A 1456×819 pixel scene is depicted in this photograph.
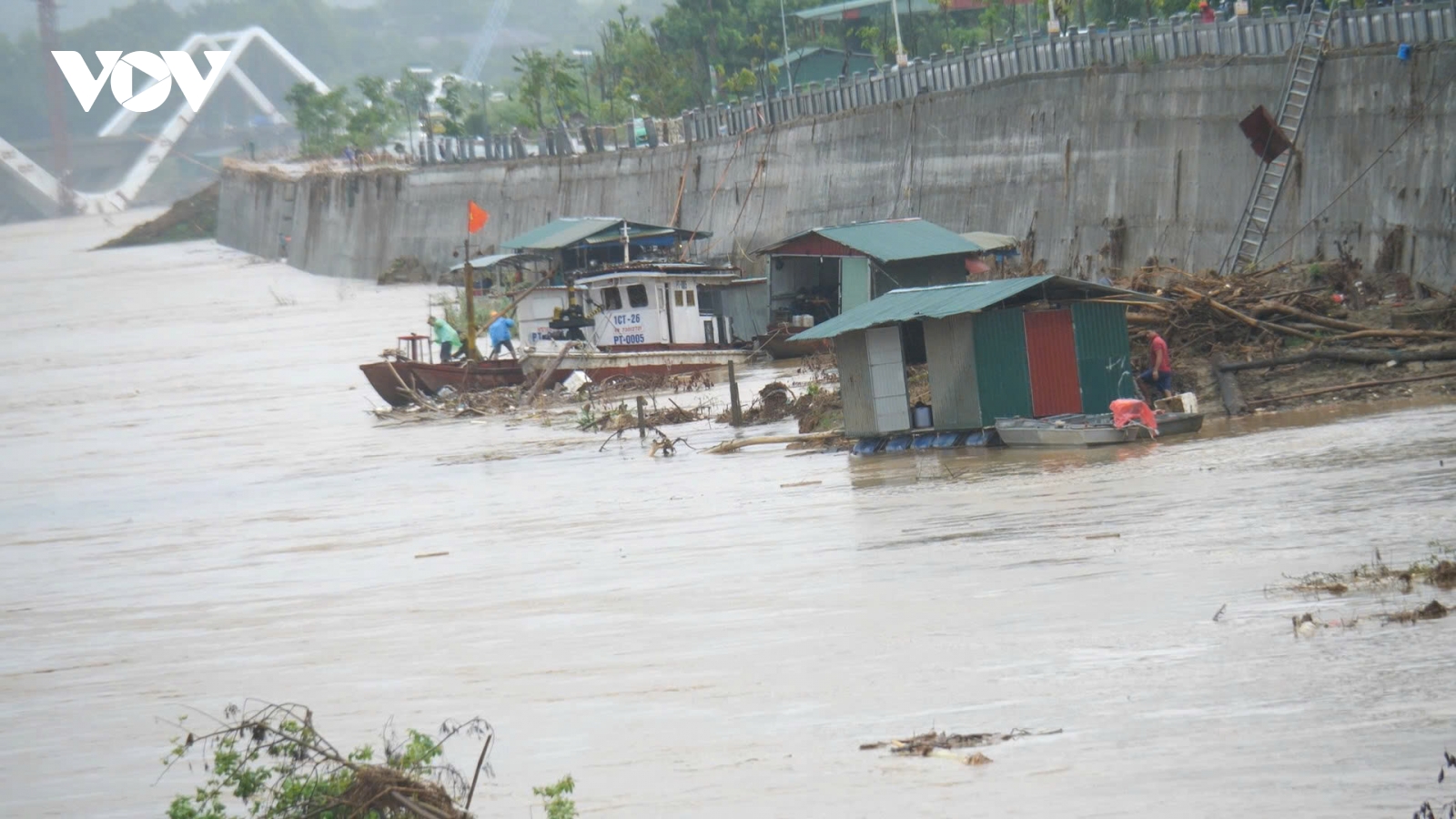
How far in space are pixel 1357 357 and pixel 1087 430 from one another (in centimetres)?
416

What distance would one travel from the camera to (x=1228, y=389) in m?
22.1

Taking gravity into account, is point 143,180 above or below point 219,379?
above

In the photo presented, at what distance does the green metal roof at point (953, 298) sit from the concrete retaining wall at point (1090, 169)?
595 cm

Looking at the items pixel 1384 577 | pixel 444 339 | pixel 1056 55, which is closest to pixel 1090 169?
pixel 1056 55

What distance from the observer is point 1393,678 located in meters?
9.10

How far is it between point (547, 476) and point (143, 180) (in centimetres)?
15868

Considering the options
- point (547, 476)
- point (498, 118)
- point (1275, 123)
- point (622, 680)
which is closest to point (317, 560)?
point (547, 476)

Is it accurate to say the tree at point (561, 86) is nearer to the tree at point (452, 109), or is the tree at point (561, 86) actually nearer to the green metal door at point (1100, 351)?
the tree at point (452, 109)

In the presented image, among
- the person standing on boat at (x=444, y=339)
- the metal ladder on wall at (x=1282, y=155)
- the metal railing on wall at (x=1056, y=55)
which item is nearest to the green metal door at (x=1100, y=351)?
the metal ladder on wall at (x=1282, y=155)

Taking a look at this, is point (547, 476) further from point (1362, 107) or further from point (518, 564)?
point (1362, 107)

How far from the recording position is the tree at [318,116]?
124 metres

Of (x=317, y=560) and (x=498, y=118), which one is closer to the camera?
(x=317, y=560)

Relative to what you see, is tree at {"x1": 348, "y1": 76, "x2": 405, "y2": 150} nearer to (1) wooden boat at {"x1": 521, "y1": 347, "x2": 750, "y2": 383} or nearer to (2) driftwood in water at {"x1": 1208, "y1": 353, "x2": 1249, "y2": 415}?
(1) wooden boat at {"x1": 521, "y1": 347, "x2": 750, "y2": 383}

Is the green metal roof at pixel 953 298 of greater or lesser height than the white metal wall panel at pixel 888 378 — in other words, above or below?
above
